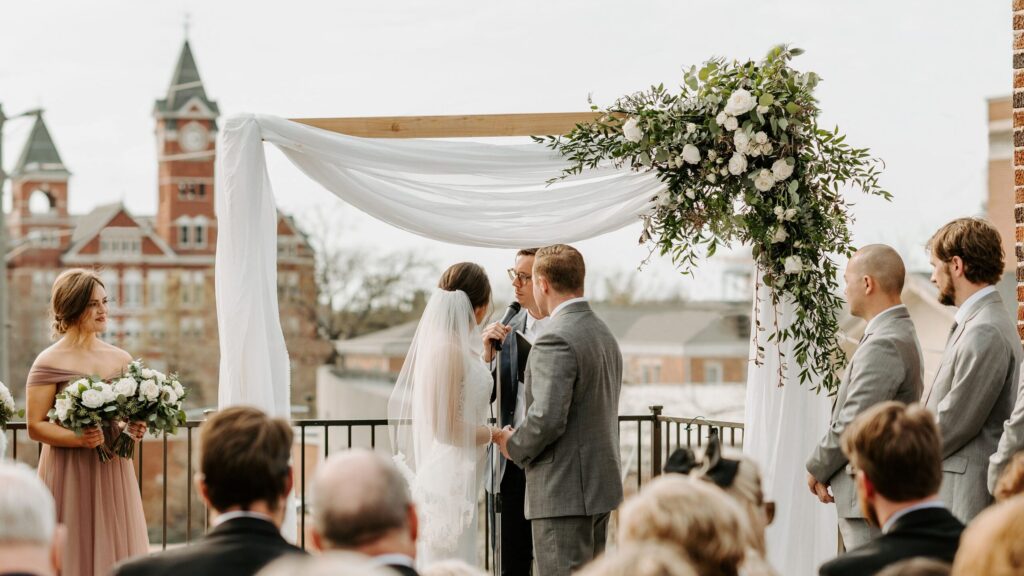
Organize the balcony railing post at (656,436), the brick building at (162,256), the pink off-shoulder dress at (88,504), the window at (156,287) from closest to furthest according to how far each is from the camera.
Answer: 1. the pink off-shoulder dress at (88,504)
2. the balcony railing post at (656,436)
3. the brick building at (162,256)
4. the window at (156,287)

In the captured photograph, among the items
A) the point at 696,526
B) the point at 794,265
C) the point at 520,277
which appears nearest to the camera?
the point at 696,526

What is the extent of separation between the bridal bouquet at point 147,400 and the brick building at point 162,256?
51995 millimetres

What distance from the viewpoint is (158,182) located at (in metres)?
77.5

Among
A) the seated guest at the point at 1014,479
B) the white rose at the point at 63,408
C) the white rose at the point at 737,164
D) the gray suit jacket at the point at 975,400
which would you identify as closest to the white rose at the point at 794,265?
the white rose at the point at 737,164

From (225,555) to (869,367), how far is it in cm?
244

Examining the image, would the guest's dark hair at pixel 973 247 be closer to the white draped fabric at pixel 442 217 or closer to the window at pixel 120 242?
the white draped fabric at pixel 442 217

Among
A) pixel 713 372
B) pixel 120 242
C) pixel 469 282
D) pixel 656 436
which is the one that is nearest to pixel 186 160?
pixel 120 242

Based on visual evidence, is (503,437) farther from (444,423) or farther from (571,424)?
(571,424)

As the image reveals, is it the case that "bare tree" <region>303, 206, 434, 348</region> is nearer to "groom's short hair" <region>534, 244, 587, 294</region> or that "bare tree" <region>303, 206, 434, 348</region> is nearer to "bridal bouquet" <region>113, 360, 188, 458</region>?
"bridal bouquet" <region>113, 360, 188, 458</region>

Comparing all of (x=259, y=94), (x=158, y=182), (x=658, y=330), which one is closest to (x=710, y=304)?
(x=658, y=330)

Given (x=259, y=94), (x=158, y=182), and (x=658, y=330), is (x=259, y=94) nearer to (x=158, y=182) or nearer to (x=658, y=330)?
(x=158, y=182)

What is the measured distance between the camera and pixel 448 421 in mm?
5035

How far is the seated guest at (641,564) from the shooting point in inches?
77.8

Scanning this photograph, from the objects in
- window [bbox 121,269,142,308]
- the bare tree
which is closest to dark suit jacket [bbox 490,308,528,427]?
the bare tree
